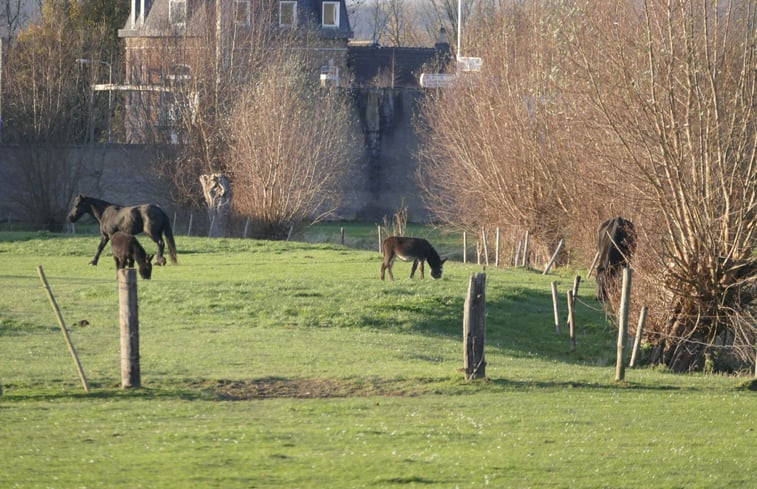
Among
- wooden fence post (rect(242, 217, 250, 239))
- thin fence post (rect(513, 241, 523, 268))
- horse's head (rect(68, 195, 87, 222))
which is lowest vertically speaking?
thin fence post (rect(513, 241, 523, 268))

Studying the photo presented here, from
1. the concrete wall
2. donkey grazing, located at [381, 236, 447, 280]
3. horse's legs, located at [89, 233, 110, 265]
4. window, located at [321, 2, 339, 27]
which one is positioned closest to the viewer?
donkey grazing, located at [381, 236, 447, 280]

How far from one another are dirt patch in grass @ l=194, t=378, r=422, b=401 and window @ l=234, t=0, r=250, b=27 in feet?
145

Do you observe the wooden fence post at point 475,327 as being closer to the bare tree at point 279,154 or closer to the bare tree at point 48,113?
the bare tree at point 279,154

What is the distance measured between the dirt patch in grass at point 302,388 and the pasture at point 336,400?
4 centimetres

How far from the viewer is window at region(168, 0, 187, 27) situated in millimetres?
61438

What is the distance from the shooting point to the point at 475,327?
55.6 feet

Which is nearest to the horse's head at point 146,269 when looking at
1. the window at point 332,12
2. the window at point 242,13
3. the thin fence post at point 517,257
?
the thin fence post at point 517,257

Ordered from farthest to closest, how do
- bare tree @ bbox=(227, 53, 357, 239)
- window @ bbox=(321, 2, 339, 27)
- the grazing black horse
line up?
window @ bbox=(321, 2, 339, 27) < bare tree @ bbox=(227, 53, 357, 239) < the grazing black horse

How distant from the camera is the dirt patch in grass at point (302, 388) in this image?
1584 cm

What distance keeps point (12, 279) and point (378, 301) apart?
10.3 metres

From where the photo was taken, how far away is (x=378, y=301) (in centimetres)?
2597

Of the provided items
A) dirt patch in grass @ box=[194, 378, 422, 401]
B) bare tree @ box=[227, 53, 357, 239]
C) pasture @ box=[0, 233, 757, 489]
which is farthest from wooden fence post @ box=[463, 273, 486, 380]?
bare tree @ box=[227, 53, 357, 239]

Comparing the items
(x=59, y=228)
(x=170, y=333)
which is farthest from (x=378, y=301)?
(x=59, y=228)

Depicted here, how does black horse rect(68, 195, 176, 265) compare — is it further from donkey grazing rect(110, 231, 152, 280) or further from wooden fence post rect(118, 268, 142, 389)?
wooden fence post rect(118, 268, 142, 389)
